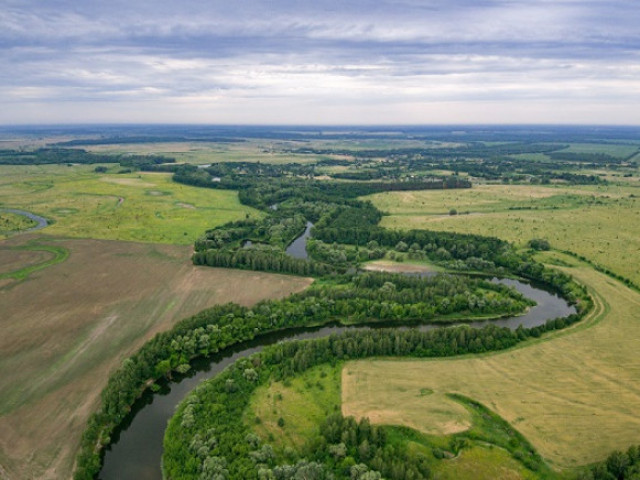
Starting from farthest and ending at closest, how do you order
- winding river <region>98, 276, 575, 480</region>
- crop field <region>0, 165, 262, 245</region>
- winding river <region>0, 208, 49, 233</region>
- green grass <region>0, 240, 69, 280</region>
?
winding river <region>0, 208, 49, 233</region> < crop field <region>0, 165, 262, 245</region> < green grass <region>0, 240, 69, 280</region> < winding river <region>98, 276, 575, 480</region>

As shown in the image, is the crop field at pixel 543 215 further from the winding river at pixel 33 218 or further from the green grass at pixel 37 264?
the winding river at pixel 33 218

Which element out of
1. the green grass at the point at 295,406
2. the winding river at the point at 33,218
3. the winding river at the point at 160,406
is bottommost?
the winding river at the point at 160,406

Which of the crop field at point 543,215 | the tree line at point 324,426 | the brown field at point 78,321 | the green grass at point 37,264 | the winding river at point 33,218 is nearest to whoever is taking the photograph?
the tree line at point 324,426

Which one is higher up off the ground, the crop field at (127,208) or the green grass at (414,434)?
the crop field at (127,208)

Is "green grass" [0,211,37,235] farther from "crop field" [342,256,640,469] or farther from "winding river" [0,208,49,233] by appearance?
"crop field" [342,256,640,469]

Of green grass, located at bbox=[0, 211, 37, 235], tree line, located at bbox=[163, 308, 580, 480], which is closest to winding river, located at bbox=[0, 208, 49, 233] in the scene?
green grass, located at bbox=[0, 211, 37, 235]

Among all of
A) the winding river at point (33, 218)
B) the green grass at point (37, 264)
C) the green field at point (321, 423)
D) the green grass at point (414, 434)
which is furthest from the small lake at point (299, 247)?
the winding river at point (33, 218)

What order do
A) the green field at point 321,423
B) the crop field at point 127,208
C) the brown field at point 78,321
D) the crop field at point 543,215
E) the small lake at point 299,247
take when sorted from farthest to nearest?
the crop field at point 127,208 < the crop field at point 543,215 < the small lake at point 299,247 < the brown field at point 78,321 < the green field at point 321,423

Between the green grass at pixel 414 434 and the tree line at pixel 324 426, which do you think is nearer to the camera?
the tree line at pixel 324 426
